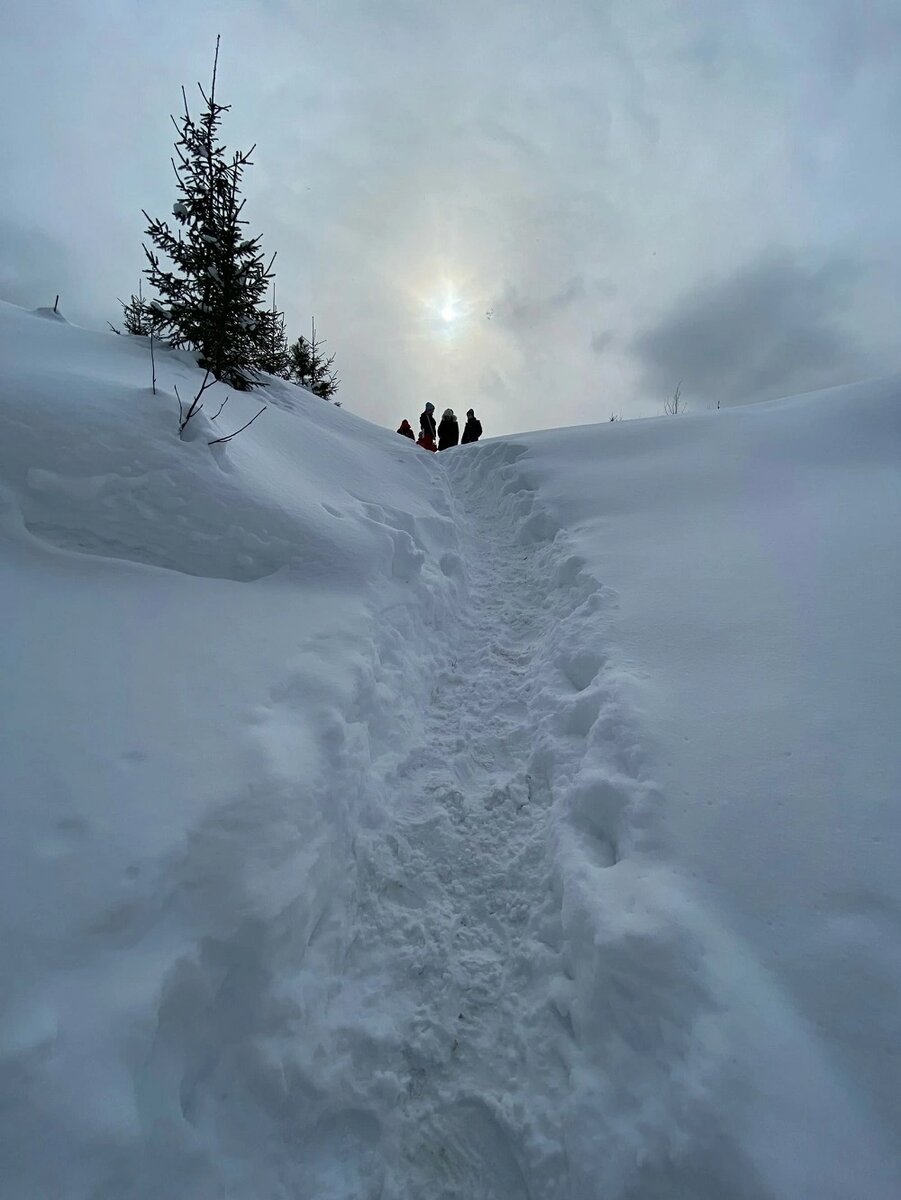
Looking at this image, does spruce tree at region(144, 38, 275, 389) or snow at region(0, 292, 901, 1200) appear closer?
snow at region(0, 292, 901, 1200)

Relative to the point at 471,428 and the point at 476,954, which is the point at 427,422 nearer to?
the point at 471,428

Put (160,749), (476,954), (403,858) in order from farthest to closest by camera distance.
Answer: (403,858)
(476,954)
(160,749)

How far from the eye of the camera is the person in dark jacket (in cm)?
1579

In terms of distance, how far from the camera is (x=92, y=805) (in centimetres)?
215

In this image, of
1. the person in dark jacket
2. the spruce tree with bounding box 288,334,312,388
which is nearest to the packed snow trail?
the person in dark jacket

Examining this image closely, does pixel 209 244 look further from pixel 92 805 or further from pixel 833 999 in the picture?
pixel 833 999

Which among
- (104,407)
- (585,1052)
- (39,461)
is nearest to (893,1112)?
(585,1052)

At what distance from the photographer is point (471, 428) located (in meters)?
16.0

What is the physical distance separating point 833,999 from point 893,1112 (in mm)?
302

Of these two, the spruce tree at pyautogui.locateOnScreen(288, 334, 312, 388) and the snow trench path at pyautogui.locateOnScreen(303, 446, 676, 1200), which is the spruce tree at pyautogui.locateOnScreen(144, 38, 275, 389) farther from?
the spruce tree at pyautogui.locateOnScreen(288, 334, 312, 388)

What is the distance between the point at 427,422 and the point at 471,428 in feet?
4.50

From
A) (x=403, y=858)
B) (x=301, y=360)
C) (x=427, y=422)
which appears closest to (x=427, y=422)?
(x=427, y=422)

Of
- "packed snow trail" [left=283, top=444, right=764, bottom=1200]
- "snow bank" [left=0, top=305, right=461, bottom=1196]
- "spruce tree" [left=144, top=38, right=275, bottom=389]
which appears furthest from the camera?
"spruce tree" [left=144, top=38, right=275, bottom=389]

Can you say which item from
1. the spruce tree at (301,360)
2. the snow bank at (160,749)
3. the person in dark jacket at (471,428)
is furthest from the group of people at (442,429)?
the snow bank at (160,749)
